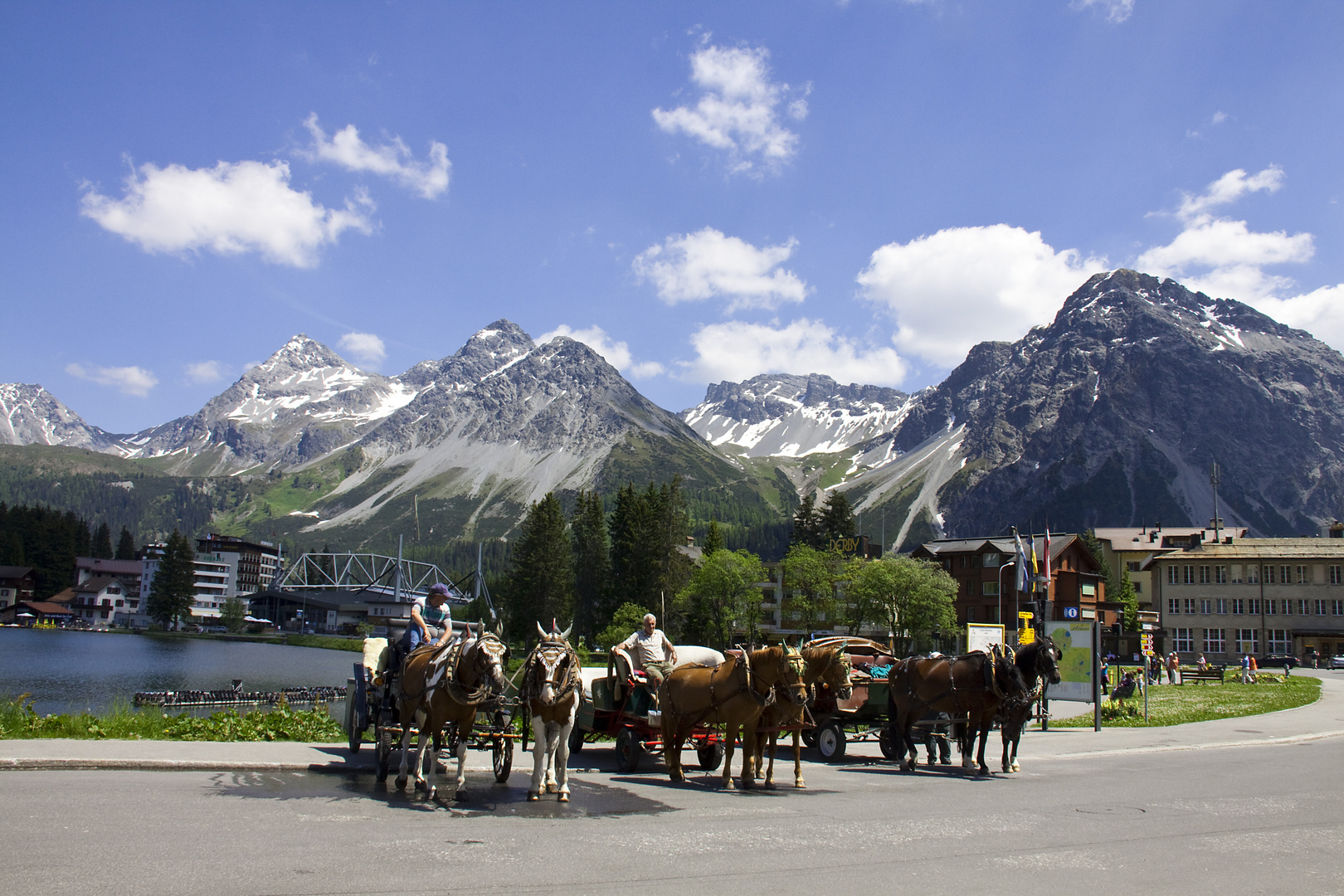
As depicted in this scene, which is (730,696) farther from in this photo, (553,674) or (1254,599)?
(1254,599)

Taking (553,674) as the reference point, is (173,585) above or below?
below

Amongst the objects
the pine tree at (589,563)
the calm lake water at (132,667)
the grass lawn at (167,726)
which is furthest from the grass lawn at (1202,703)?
the pine tree at (589,563)

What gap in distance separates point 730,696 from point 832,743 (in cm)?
609

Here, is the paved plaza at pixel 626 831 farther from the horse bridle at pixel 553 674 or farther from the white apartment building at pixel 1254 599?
the white apartment building at pixel 1254 599

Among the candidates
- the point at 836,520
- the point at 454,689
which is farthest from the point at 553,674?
the point at 836,520

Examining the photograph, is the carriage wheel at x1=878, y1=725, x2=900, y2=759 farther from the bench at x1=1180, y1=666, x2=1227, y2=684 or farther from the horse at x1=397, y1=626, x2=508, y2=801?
the bench at x1=1180, y1=666, x2=1227, y2=684

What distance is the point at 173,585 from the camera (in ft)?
511

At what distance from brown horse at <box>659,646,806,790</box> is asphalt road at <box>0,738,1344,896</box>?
2.24 ft

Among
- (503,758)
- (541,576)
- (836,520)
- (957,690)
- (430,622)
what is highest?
(836,520)

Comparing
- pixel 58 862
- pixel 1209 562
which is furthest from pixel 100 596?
pixel 58 862

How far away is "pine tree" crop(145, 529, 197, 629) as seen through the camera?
154625mm

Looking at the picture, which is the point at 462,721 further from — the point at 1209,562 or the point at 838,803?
the point at 1209,562

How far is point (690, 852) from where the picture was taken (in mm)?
10055

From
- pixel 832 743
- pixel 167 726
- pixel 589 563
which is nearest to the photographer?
pixel 167 726
